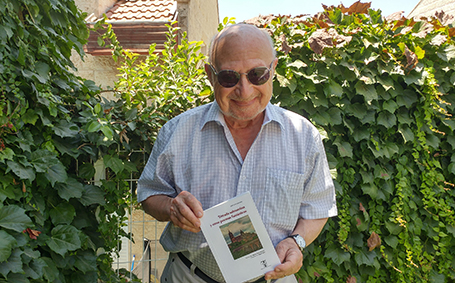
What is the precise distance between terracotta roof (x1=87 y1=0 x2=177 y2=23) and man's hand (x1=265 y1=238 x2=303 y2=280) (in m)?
5.32

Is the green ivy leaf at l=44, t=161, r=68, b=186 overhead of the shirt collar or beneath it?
beneath

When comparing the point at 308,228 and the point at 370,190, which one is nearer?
the point at 308,228

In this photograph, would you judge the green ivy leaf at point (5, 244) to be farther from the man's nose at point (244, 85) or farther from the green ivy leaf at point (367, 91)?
the green ivy leaf at point (367, 91)

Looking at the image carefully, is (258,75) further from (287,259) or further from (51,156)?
(51,156)

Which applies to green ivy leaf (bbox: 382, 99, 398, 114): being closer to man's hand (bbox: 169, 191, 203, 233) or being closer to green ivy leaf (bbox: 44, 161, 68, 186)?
man's hand (bbox: 169, 191, 203, 233)

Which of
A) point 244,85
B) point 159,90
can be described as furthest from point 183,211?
point 159,90

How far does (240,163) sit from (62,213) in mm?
1121

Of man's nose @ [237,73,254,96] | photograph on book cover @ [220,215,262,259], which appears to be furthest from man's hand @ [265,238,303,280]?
man's nose @ [237,73,254,96]

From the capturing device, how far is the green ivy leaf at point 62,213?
2086 millimetres

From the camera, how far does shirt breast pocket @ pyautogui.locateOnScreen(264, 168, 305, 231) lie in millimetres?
1729

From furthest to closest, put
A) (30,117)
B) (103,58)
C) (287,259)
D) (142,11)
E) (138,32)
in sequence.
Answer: (142,11)
(103,58)
(138,32)
(30,117)
(287,259)

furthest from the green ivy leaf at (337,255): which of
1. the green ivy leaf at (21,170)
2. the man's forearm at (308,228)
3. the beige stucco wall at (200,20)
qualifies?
the beige stucco wall at (200,20)

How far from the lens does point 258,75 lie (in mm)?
1694

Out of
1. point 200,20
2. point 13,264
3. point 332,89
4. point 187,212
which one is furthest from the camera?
point 200,20
